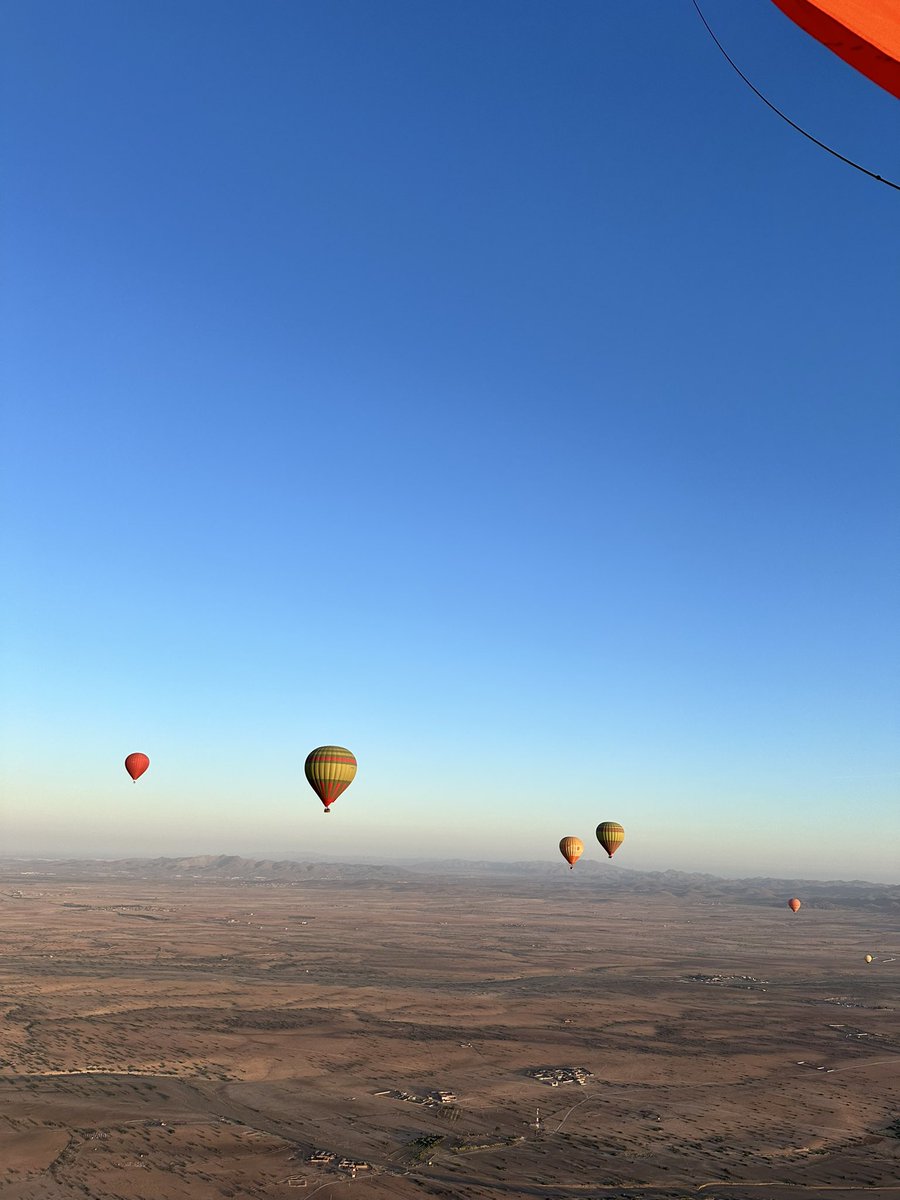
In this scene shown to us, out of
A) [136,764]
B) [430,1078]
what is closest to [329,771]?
[430,1078]

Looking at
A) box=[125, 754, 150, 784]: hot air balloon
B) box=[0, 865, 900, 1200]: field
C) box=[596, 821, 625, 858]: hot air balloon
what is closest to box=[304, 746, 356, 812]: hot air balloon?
box=[0, 865, 900, 1200]: field

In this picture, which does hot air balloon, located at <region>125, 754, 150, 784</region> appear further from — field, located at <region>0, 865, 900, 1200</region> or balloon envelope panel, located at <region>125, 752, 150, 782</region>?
field, located at <region>0, 865, 900, 1200</region>

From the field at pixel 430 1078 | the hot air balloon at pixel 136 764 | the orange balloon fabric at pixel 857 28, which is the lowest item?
the field at pixel 430 1078

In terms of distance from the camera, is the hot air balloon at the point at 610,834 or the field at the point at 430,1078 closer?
the field at the point at 430,1078

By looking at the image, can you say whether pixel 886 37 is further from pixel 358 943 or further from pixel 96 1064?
pixel 358 943

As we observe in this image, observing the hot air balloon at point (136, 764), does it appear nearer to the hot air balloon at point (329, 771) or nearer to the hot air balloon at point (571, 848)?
the hot air balloon at point (329, 771)

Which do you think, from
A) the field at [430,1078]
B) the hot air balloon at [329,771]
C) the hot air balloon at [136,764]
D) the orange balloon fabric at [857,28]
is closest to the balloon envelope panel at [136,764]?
the hot air balloon at [136,764]
